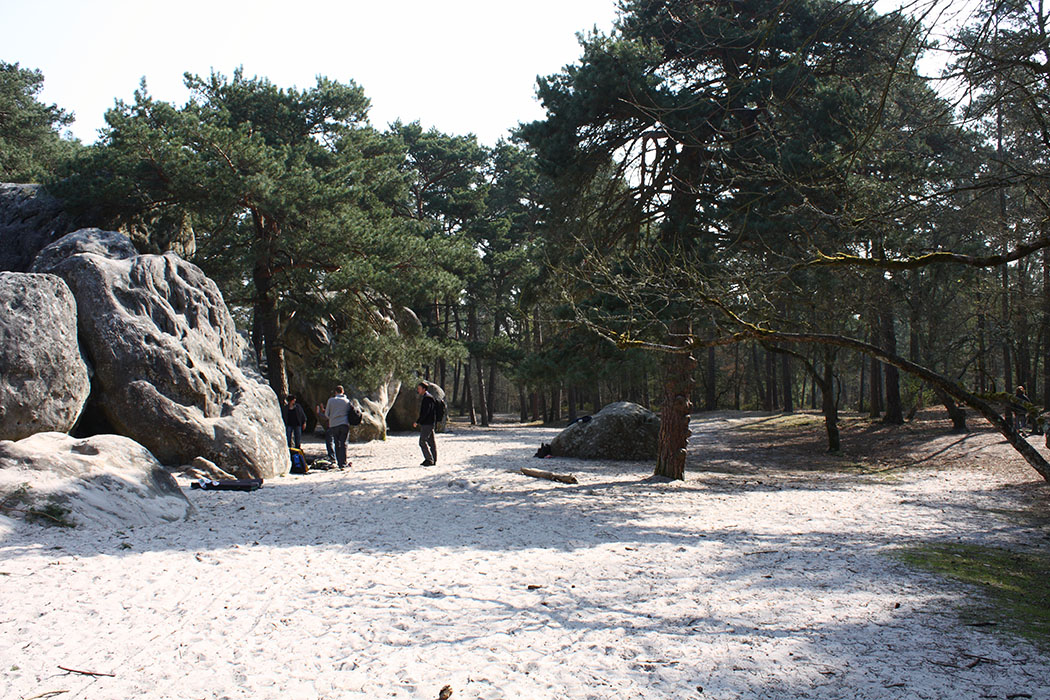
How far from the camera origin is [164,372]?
34.5 feet

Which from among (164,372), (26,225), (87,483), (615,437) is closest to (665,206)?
(615,437)

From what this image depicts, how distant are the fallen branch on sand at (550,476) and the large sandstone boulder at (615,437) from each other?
2.57m

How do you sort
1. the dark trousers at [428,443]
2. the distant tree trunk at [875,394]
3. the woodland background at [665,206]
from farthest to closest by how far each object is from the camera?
the distant tree trunk at [875,394], the dark trousers at [428,443], the woodland background at [665,206]

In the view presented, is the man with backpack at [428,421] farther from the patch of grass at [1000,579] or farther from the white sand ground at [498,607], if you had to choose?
the patch of grass at [1000,579]

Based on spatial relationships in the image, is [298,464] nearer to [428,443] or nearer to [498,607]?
[428,443]

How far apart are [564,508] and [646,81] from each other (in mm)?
7558

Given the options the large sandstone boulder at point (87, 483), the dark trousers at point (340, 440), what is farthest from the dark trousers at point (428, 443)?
the large sandstone boulder at point (87, 483)

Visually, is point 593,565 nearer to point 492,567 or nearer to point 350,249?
point 492,567

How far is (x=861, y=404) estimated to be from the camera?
101 ft

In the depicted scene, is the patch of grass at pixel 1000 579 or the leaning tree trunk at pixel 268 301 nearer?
the patch of grass at pixel 1000 579

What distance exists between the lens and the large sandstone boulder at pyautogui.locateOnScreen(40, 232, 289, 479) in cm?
1018

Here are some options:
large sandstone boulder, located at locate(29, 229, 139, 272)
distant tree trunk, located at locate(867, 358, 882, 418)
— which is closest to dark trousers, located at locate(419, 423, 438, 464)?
large sandstone boulder, located at locate(29, 229, 139, 272)

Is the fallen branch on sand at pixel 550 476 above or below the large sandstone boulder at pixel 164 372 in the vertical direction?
below

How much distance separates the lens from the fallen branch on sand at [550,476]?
1128 centimetres
